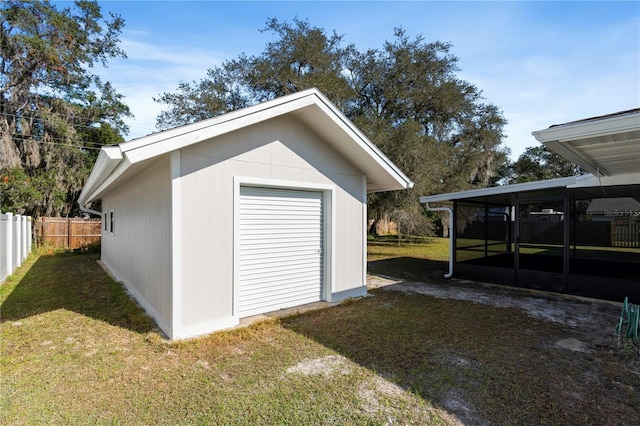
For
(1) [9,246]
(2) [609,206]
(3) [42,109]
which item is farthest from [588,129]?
(2) [609,206]

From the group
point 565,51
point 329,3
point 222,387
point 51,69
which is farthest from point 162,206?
point 51,69

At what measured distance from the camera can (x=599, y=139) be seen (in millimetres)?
3807

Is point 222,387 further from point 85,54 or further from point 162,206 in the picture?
point 85,54

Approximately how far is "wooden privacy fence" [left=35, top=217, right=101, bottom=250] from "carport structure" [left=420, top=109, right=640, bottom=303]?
49.0 ft

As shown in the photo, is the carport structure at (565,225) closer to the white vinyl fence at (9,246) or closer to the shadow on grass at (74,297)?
the shadow on grass at (74,297)

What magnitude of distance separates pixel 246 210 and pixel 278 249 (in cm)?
90

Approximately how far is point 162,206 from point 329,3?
5.65 metres

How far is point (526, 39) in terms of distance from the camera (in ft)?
23.7

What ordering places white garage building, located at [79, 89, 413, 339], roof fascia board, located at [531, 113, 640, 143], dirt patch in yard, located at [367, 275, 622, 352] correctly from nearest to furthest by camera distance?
roof fascia board, located at [531, 113, 640, 143] < white garage building, located at [79, 89, 413, 339] < dirt patch in yard, located at [367, 275, 622, 352]

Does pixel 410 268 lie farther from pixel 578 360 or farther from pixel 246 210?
pixel 246 210

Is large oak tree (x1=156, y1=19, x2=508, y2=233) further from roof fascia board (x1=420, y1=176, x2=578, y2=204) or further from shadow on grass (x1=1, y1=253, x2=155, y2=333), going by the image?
shadow on grass (x1=1, y1=253, x2=155, y2=333)

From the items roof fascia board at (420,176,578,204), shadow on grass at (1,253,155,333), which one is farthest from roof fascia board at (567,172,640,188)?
shadow on grass at (1,253,155,333)

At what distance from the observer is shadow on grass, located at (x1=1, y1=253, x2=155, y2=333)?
5.22 m

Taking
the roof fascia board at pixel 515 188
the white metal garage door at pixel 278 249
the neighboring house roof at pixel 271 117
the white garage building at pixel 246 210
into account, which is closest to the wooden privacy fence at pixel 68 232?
the white garage building at pixel 246 210
